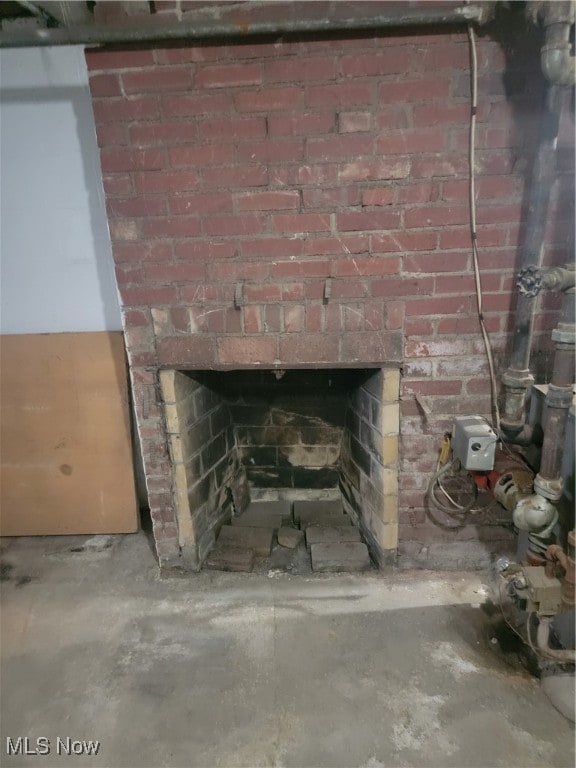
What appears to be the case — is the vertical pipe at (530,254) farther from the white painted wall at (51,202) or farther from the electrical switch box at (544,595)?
the white painted wall at (51,202)

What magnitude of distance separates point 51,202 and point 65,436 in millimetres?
1137

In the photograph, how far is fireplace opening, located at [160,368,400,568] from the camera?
1743 mm

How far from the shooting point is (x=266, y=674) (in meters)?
1.41

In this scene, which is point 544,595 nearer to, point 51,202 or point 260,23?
point 260,23

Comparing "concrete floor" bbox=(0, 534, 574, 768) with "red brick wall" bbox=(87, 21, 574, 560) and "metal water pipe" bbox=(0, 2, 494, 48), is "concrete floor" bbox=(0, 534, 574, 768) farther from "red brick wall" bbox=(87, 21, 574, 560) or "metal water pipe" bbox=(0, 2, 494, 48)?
"metal water pipe" bbox=(0, 2, 494, 48)

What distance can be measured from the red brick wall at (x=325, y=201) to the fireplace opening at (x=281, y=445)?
20cm

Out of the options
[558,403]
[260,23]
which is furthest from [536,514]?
[260,23]

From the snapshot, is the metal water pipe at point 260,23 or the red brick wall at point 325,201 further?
the red brick wall at point 325,201

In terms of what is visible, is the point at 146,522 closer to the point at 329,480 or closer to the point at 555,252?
the point at 329,480

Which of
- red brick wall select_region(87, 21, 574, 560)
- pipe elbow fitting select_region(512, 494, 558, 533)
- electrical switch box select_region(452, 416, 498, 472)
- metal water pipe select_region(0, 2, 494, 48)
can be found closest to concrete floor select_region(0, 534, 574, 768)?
pipe elbow fitting select_region(512, 494, 558, 533)

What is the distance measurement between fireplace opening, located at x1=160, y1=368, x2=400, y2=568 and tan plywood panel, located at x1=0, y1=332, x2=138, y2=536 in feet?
1.50

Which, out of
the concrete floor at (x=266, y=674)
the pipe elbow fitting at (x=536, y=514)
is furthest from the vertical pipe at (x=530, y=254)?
the concrete floor at (x=266, y=674)

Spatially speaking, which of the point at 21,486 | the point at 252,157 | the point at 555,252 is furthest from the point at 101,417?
the point at 555,252

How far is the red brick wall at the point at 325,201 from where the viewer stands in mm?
1374
